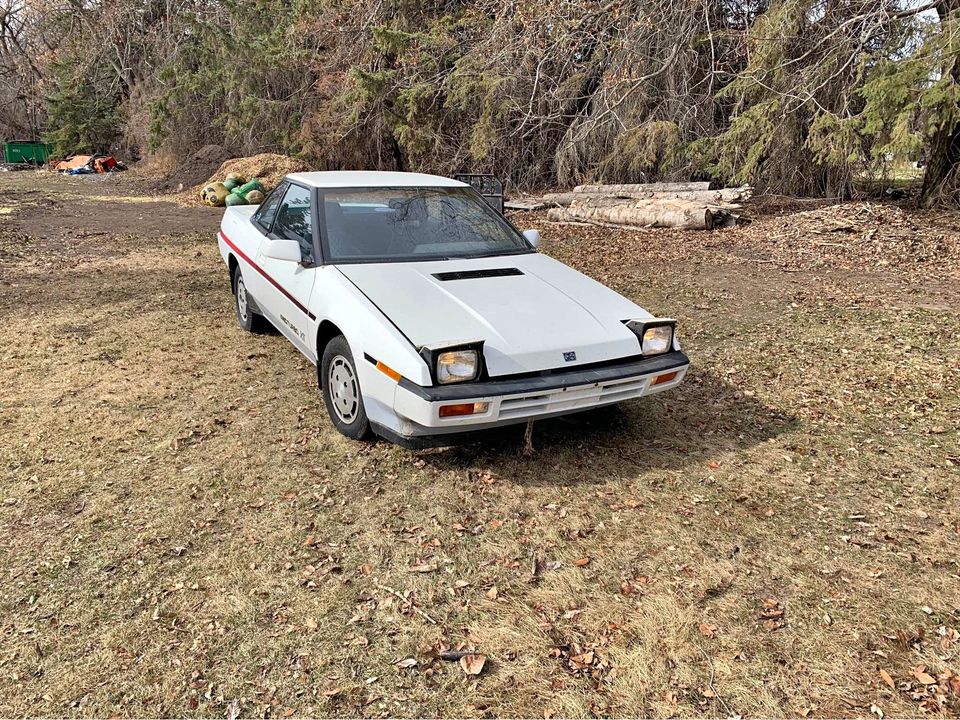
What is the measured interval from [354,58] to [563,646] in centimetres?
1795

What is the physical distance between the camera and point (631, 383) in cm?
370

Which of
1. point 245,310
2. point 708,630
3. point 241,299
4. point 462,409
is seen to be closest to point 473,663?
point 708,630

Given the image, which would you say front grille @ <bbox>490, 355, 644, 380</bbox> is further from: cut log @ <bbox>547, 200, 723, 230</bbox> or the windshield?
cut log @ <bbox>547, 200, 723, 230</bbox>

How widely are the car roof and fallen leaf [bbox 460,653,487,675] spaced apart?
3.40 meters

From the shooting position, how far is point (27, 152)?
3312 centimetres

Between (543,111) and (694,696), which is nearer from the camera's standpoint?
(694,696)

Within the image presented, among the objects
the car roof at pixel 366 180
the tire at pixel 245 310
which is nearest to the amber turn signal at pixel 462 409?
the car roof at pixel 366 180

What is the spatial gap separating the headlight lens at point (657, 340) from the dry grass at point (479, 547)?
65cm

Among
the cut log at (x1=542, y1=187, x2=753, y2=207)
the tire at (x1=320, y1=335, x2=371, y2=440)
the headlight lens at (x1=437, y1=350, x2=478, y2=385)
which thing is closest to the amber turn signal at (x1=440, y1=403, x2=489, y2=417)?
the headlight lens at (x1=437, y1=350, x2=478, y2=385)

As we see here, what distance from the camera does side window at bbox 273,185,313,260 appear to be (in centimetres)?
452

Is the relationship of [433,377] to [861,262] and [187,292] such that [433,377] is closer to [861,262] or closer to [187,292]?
[187,292]

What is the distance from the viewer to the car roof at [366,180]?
4910 millimetres

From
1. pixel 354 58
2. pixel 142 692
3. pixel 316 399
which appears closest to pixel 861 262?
pixel 316 399

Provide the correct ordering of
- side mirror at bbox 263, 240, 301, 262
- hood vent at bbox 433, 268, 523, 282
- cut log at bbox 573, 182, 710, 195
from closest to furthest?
hood vent at bbox 433, 268, 523, 282, side mirror at bbox 263, 240, 301, 262, cut log at bbox 573, 182, 710, 195
